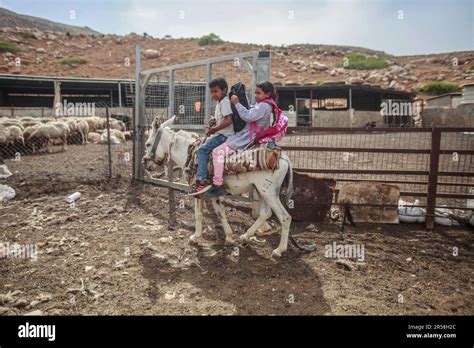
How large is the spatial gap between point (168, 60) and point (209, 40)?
12130 mm

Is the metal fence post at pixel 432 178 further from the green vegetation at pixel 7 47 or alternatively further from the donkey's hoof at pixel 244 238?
the green vegetation at pixel 7 47

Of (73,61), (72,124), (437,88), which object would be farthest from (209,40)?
(72,124)

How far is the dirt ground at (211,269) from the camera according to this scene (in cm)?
367

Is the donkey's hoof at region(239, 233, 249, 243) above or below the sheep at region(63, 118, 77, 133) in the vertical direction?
below

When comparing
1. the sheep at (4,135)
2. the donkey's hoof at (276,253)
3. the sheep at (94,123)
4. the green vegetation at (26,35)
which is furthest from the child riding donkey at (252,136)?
the green vegetation at (26,35)

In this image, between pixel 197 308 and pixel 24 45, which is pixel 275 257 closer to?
pixel 197 308

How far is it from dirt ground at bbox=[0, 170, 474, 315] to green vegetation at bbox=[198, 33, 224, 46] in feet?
180

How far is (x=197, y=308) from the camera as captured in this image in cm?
359

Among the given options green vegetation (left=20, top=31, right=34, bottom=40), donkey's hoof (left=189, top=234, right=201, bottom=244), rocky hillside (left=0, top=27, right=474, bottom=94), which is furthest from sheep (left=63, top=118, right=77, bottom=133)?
green vegetation (left=20, top=31, right=34, bottom=40)

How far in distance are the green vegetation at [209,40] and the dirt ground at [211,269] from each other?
180ft

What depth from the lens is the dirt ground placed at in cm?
367

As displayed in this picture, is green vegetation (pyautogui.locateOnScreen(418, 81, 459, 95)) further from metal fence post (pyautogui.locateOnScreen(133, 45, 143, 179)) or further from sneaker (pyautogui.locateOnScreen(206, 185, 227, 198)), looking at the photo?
sneaker (pyautogui.locateOnScreen(206, 185, 227, 198))

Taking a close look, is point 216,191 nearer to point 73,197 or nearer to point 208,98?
→ point 208,98
